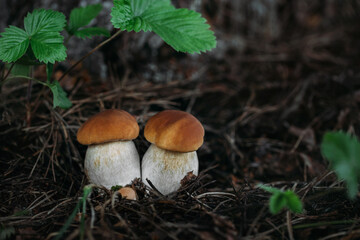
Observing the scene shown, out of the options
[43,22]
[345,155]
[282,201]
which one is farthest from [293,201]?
[43,22]

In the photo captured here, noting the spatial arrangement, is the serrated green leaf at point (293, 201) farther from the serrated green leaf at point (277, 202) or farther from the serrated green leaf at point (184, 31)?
the serrated green leaf at point (184, 31)

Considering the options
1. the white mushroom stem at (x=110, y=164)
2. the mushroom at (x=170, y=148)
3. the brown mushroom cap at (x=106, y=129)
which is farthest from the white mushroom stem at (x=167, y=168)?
the brown mushroom cap at (x=106, y=129)

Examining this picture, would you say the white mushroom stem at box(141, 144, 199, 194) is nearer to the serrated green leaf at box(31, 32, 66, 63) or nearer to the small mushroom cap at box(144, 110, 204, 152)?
the small mushroom cap at box(144, 110, 204, 152)

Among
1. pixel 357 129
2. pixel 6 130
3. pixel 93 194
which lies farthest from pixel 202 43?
pixel 357 129

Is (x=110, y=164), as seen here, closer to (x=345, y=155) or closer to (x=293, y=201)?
(x=293, y=201)

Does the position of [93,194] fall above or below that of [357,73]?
below

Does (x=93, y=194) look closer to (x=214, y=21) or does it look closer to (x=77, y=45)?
(x=77, y=45)
